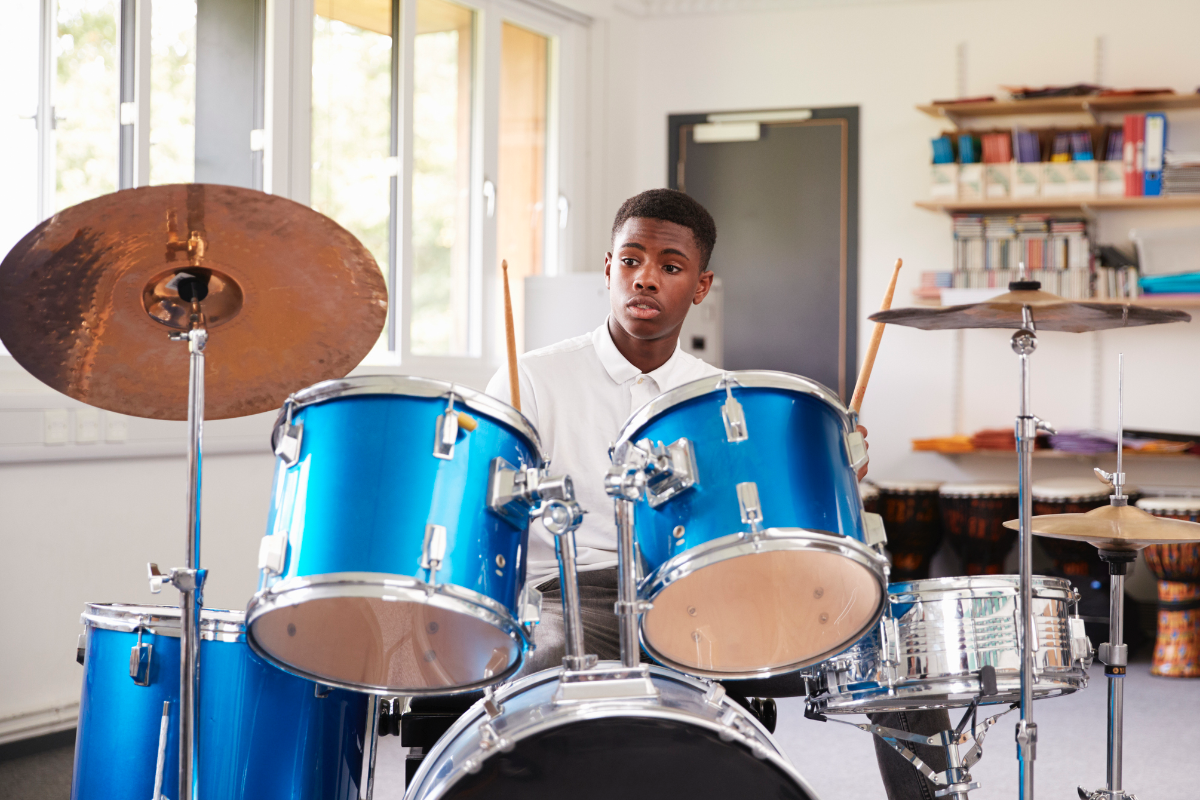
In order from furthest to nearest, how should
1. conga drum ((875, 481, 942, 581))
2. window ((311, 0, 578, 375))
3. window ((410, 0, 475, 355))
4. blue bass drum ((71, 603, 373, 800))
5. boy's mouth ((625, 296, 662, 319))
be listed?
conga drum ((875, 481, 942, 581)) → window ((410, 0, 475, 355)) → window ((311, 0, 578, 375)) → boy's mouth ((625, 296, 662, 319)) → blue bass drum ((71, 603, 373, 800))

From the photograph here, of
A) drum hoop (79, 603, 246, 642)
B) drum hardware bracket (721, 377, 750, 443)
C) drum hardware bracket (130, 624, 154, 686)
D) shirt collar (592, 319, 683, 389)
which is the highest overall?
shirt collar (592, 319, 683, 389)

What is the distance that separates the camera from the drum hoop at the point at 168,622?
1.65m

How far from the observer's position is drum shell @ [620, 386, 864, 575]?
4.91ft

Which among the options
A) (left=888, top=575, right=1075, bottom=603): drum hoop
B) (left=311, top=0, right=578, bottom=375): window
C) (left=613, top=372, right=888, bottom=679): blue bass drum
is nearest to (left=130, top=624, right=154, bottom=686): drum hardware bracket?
(left=613, top=372, right=888, bottom=679): blue bass drum

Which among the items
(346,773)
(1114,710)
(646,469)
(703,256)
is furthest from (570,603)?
(1114,710)

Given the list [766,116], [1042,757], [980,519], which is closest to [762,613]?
[1042,757]

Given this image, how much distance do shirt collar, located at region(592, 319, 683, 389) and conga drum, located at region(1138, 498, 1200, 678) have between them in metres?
2.37

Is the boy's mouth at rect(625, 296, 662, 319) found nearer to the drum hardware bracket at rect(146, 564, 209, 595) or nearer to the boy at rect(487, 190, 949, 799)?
the boy at rect(487, 190, 949, 799)

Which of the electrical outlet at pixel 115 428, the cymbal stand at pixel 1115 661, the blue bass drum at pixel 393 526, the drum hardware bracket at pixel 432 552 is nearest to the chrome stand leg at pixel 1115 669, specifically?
the cymbal stand at pixel 1115 661

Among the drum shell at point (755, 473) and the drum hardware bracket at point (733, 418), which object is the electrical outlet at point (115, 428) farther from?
the drum hardware bracket at point (733, 418)

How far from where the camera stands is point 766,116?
4.87m

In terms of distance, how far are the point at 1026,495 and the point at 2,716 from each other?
2.44 meters

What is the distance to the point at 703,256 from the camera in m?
2.33

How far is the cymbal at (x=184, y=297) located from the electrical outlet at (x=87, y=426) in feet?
4.24
